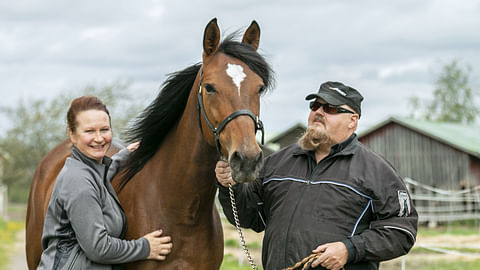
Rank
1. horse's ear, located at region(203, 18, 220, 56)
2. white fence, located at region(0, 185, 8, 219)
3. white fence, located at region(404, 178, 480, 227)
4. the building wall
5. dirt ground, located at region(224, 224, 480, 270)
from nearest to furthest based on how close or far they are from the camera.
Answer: horse's ear, located at region(203, 18, 220, 56)
dirt ground, located at region(224, 224, 480, 270)
white fence, located at region(404, 178, 480, 227)
the building wall
white fence, located at region(0, 185, 8, 219)

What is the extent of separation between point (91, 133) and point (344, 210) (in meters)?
1.58

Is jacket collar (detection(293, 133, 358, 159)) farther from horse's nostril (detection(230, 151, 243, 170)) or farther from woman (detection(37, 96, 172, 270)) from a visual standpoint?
woman (detection(37, 96, 172, 270))

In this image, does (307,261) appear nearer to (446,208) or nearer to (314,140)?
(314,140)

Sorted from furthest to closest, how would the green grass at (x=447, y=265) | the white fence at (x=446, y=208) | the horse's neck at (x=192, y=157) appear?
1. the white fence at (x=446, y=208)
2. the green grass at (x=447, y=265)
3. the horse's neck at (x=192, y=157)

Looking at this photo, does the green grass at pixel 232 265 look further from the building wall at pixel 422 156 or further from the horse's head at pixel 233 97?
the building wall at pixel 422 156

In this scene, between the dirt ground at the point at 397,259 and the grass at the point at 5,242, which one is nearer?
the dirt ground at the point at 397,259

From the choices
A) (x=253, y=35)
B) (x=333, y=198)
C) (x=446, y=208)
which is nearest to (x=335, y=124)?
(x=333, y=198)

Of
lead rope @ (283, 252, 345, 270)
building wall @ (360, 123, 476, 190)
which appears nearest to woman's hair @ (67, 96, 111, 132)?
lead rope @ (283, 252, 345, 270)

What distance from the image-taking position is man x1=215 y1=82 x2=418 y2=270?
10.4 ft

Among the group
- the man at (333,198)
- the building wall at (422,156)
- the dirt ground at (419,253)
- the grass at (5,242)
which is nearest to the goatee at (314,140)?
the man at (333,198)

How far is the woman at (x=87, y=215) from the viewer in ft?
9.84

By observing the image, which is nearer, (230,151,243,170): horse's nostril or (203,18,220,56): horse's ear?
(230,151,243,170): horse's nostril

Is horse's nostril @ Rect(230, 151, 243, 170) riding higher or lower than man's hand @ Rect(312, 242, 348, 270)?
higher

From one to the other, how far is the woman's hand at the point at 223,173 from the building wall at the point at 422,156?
2255cm
